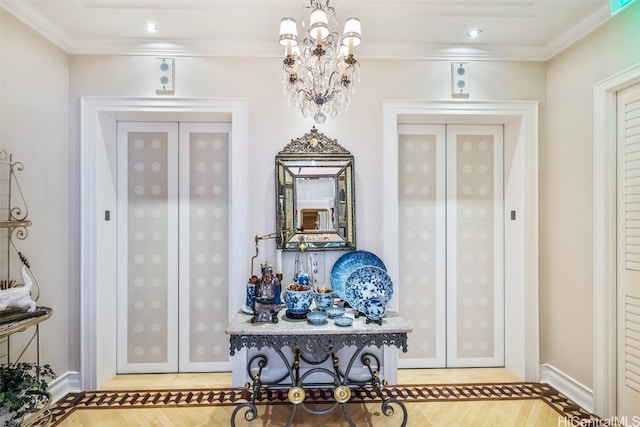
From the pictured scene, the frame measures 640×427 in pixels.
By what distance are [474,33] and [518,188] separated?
4.59 ft

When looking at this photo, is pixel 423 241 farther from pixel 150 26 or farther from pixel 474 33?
pixel 150 26

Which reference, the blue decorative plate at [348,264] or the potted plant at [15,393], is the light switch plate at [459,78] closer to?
the blue decorative plate at [348,264]

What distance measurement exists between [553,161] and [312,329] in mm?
2507

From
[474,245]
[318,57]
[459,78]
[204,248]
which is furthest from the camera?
[474,245]

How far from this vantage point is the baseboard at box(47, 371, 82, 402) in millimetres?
2596

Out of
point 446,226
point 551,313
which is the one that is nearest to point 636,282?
point 551,313

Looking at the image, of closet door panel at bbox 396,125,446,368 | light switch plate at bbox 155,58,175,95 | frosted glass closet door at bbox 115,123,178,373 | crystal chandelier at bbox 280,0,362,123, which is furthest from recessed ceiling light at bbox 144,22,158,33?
closet door panel at bbox 396,125,446,368

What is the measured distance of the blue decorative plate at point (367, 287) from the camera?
7.72ft

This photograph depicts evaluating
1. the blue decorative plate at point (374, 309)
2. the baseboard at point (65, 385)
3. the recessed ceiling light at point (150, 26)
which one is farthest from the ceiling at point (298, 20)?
the baseboard at point (65, 385)

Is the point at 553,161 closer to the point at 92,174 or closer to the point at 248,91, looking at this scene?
the point at 248,91

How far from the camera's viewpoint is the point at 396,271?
2805 mm

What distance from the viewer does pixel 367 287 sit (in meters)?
2.37

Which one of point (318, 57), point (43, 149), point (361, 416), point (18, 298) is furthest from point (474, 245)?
point (43, 149)

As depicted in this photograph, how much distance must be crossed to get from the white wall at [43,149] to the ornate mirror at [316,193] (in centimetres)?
178
